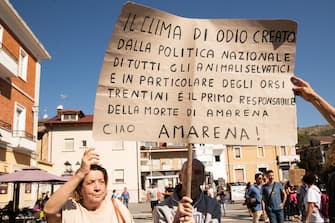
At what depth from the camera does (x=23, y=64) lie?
2494 cm

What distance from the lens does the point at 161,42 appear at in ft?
8.82

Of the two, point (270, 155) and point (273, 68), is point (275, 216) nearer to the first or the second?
point (273, 68)

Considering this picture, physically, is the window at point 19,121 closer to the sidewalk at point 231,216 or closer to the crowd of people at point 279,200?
the sidewalk at point 231,216

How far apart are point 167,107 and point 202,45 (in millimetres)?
517

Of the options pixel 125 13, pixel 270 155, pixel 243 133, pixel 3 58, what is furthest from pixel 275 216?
pixel 270 155

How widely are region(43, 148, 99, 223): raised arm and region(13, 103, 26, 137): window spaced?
72.5ft

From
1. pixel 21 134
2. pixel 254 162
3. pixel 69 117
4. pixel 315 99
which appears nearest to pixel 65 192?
pixel 315 99

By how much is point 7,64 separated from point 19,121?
529 cm

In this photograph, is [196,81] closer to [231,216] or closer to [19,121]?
[231,216]

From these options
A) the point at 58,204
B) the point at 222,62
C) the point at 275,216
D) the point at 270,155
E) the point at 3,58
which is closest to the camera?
the point at 58,204

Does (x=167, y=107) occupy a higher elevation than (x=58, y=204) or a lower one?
higher

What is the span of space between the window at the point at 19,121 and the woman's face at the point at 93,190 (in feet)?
72.2

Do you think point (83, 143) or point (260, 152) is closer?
point (83, 143)

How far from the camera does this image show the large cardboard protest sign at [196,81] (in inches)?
103
